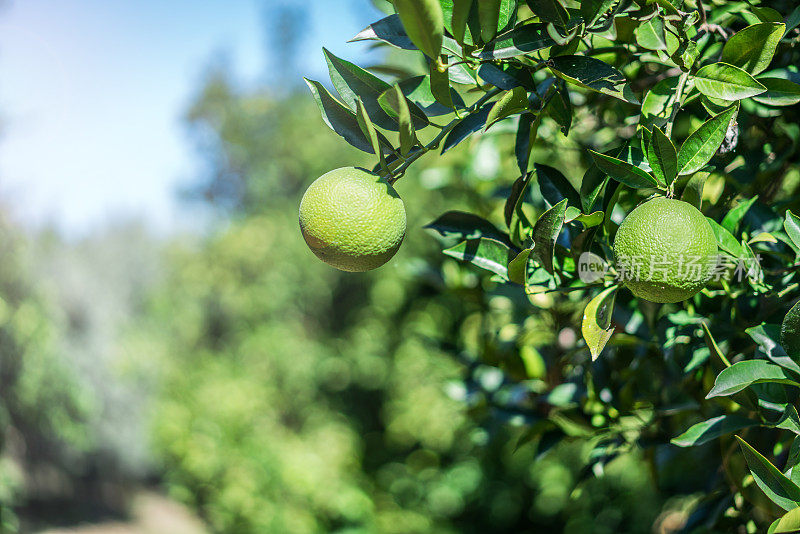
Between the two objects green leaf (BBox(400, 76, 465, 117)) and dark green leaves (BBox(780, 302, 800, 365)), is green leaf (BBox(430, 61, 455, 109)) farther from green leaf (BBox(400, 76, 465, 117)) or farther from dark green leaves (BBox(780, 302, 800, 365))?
dark green leaves (BBox(780, 302, 800, 365))

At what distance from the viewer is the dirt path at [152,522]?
4.12 m

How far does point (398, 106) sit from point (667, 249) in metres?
0.22

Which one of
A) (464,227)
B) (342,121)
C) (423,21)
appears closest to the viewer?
(423,21)

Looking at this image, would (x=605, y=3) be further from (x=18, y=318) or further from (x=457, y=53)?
(x=18, y=318)

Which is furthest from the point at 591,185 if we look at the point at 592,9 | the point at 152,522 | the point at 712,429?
the point at 152,522

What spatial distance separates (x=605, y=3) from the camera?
44 centimetres

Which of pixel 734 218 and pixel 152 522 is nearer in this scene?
pixel 734 218

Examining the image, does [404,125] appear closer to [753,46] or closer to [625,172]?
[625,172]

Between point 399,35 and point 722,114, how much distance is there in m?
0.25

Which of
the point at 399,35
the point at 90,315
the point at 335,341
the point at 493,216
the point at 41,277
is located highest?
the point at 399,35

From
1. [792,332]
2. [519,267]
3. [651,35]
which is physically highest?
[651,35]

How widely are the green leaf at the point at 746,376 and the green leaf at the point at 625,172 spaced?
0.16 metres

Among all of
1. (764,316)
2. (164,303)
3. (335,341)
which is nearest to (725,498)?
(764,316)

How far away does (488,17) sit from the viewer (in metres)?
0.41
